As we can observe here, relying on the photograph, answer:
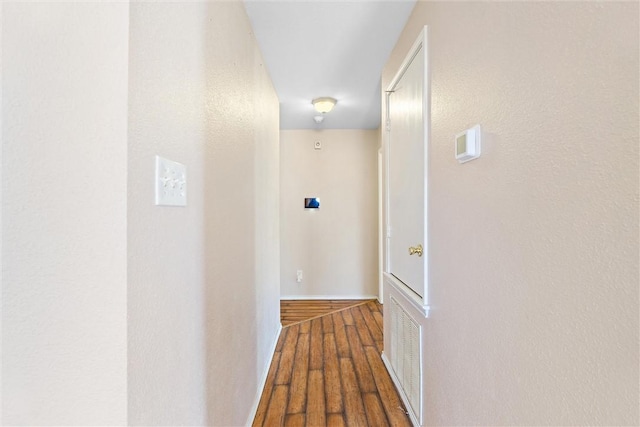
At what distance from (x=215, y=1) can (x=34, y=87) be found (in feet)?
2.76

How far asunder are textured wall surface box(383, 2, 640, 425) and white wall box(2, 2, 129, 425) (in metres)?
0.99

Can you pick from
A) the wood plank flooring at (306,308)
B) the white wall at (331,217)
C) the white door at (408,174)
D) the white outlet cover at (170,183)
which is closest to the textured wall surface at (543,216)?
the white door at (408,174)

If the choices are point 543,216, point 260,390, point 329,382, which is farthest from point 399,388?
point 543,216

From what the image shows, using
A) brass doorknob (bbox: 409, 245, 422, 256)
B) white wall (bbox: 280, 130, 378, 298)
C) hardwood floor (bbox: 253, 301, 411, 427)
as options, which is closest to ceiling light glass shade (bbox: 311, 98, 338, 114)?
white wall (bbox: 280, 130, 378, 298)

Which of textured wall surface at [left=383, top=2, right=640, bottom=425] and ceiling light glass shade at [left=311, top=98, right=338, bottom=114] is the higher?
ceiling light glass shade at [left=311, top=98, right=338, bottom=114]

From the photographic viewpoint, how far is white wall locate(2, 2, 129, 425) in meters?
0.57

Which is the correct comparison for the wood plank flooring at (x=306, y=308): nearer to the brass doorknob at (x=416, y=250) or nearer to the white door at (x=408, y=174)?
the white door at (x=408, y=174)

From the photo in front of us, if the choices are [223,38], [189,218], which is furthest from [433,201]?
[223,38]

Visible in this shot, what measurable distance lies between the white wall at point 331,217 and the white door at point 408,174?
197cm

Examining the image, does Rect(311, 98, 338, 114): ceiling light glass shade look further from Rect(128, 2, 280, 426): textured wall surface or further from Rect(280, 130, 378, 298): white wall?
Rect(128, 2, 280, 426): textured wall surface

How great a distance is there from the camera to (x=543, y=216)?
2.43ft

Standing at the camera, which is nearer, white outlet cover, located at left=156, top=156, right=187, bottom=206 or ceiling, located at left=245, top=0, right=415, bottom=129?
white outlet cover, located at left=156, top=156, right=187, bottom=206

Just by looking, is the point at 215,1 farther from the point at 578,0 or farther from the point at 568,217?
the point at 568,217

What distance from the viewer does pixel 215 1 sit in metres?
1.15
